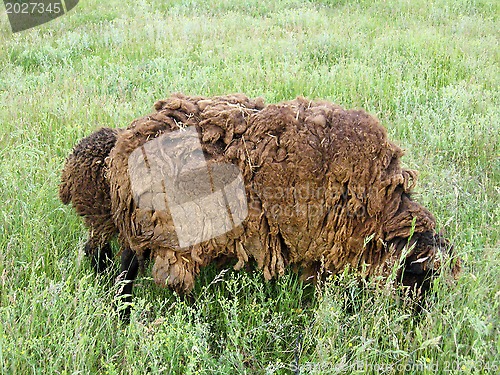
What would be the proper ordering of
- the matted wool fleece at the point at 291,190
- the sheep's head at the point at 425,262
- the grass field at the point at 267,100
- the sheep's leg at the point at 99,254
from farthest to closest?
1. the sheep's leg at the point at 99,254
2. the sheep's head at the point at 425,262
3. the matted wool fleece at the point at 291,190
4. the grass field at the point at 267,100

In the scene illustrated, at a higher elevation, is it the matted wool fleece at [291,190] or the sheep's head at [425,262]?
the matted wool fleece at [291,190]

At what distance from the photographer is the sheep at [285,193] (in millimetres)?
2949

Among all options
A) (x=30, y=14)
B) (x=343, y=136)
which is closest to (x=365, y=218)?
(x=343, y=136)

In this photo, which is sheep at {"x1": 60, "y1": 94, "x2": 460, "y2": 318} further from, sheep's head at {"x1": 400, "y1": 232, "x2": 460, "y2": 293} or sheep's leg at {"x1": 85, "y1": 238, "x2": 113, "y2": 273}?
sheep's leg at {"x1": 85, "y1": 238, "x2": 113, "y2": 273}

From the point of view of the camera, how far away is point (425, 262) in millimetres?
3088

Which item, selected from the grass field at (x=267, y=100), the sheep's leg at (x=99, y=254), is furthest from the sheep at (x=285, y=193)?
the sheep's leg at (x=99, y=254)

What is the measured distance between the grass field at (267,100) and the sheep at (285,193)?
21cm

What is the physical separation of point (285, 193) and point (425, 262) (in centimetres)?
101

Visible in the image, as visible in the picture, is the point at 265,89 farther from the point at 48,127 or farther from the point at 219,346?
the point at 219,346

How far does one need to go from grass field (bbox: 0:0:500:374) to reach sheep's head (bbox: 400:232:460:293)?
5.1 inches

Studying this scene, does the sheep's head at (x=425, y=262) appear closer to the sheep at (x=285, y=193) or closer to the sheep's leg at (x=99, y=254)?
the sheep at (x=285, y=193)

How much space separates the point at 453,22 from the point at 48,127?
7.61 metres

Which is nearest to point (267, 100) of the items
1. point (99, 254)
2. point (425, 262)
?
point (99, 254)

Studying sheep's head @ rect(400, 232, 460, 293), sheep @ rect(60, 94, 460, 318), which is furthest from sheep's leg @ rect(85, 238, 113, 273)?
sheep's head @ rect(400, 232, 460, 293)
